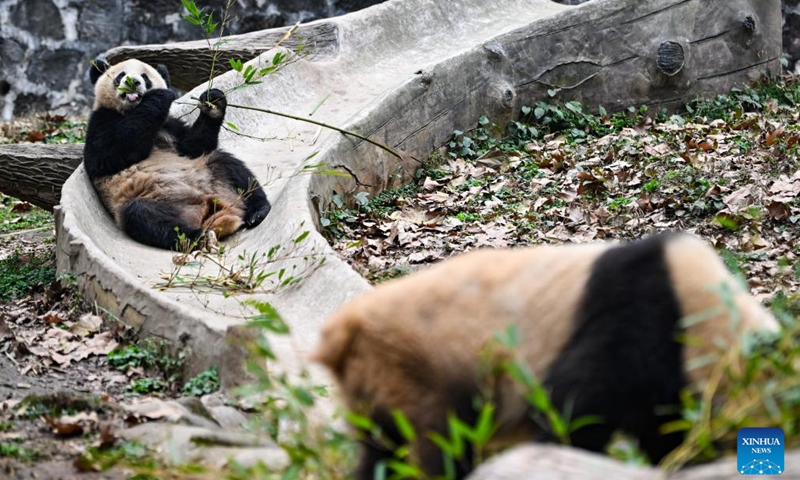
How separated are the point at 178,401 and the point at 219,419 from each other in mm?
255

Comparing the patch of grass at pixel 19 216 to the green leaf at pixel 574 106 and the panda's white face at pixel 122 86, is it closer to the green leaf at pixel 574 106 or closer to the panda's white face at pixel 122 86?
the panda's white face at pixel 122 86

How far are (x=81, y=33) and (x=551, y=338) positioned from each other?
11226mm

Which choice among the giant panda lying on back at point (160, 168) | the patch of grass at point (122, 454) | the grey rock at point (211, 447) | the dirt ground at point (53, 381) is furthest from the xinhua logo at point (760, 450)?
the giant panda lying on back at point (160, 168)

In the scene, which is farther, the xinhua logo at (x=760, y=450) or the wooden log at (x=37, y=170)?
the wooden log at (x=37, y=170)

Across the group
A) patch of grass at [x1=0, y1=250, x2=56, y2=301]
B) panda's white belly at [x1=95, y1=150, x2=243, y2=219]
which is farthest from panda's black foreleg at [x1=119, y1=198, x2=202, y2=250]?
patch of grass at [x1=0, y1=250, x2=56, y2=301]

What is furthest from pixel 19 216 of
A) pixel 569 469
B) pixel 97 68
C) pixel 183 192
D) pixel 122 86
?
pixel 569 469

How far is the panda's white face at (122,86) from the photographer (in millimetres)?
7250

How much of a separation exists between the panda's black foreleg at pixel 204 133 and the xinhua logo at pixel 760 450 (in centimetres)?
570

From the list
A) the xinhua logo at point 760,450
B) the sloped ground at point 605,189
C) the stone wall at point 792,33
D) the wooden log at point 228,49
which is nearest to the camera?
the xinhua logo at point 760,450

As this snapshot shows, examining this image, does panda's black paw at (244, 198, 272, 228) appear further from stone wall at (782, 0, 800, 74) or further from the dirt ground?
A: stone wall at (782, 0, 800, 74)

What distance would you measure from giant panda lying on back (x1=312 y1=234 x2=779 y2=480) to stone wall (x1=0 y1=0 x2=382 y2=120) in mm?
9996

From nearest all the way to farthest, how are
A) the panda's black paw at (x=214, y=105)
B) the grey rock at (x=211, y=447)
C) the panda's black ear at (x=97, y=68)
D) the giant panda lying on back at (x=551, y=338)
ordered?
the giant panda lying on back at (x=551, y=338) < the grey rock at (x=211, y=447) < the panda's black paw at (x=214, y=105) < the panda's black ear at (x=97, y=68)

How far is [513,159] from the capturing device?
823 centimetres

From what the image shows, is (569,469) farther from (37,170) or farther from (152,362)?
(37,170)
